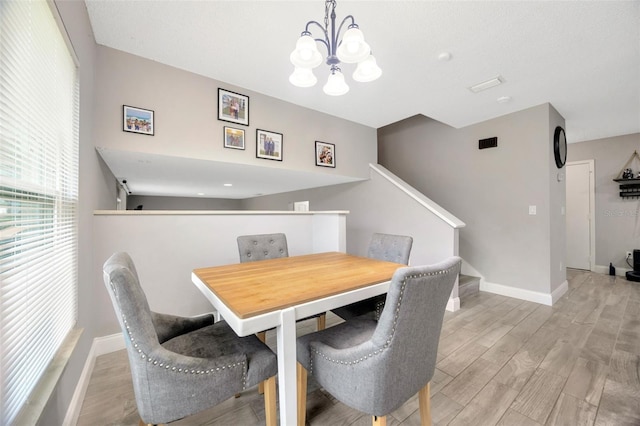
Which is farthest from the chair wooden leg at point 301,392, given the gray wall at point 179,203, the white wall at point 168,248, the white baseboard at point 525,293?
the gray wall at point 179,203

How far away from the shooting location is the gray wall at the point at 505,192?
3.03 meters

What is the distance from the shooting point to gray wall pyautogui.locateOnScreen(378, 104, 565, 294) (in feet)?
9.95

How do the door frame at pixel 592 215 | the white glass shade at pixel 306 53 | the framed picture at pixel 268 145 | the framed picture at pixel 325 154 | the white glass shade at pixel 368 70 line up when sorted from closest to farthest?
the white glass shade at pixel 306 53, the white glass shade at pixel 368 70, the framed picture at pixel 268 145, the framed picture at pixel 325 154, the door frame at pixel 592 215

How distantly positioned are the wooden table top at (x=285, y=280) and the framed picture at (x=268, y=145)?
1347 mm

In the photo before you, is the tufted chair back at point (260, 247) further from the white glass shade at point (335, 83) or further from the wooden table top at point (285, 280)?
the white glass shade at point (335, 83)

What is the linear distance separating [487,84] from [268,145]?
238 cm

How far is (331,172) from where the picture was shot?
341 centimetres

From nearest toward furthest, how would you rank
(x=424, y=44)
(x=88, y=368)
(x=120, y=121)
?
(x=88, y=368)
(x=424, y=44)
(x=120, y=121)

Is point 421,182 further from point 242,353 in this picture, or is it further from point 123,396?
point 123,396

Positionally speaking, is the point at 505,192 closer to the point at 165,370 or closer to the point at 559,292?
the point at 559,292

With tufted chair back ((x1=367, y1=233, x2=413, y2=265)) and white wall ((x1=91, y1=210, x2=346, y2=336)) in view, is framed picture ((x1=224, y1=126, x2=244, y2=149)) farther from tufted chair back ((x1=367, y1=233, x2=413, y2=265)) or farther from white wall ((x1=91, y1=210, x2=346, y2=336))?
tufted chair back ((x1=367, y1=233, x2=413, y2=265))

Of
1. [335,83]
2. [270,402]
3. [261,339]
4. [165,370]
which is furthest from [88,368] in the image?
[335,83]

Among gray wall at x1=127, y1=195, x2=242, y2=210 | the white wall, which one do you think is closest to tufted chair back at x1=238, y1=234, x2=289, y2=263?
the white wall

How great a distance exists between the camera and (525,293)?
313cm
